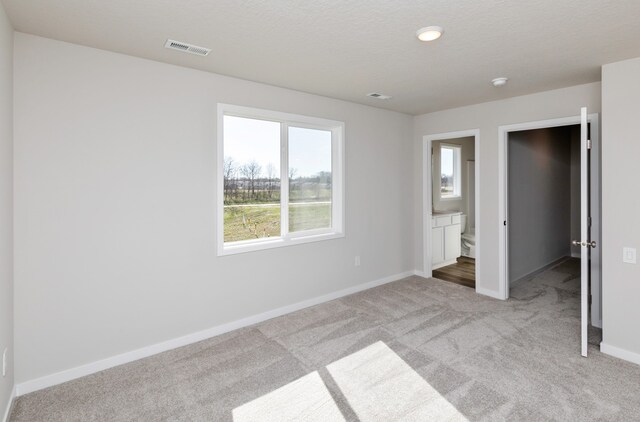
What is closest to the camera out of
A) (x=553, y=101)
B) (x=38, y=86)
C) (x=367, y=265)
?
(x=38, y=86)

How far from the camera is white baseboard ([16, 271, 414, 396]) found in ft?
8.00

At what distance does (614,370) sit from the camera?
2.58 metres

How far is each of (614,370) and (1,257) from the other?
13.9 ft

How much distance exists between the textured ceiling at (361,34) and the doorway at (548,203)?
66 centimetres

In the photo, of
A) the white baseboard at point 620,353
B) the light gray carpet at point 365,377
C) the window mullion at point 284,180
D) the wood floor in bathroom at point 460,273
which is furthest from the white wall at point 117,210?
the white baseboard at point 620,353

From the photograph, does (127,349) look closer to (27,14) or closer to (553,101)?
(27,14)

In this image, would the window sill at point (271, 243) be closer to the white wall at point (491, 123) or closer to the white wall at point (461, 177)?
the white wall at point (491, 123)

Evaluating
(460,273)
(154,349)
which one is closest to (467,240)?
(460,273)

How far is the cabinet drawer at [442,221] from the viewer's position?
18.1ft

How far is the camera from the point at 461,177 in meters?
6.59

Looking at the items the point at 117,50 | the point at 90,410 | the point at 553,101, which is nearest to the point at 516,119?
the point at 553,101

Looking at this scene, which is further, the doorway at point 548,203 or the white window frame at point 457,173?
the white window frame at point 457,173

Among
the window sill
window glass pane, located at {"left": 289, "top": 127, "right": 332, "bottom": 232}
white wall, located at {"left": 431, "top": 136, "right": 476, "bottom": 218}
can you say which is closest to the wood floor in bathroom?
white wall, located at {"left": 431, "top": 136, "right": 476, "bottom": 218}

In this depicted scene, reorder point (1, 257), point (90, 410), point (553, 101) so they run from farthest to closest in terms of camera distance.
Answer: point (553, 101), point (90, 410), point (1, 257)
